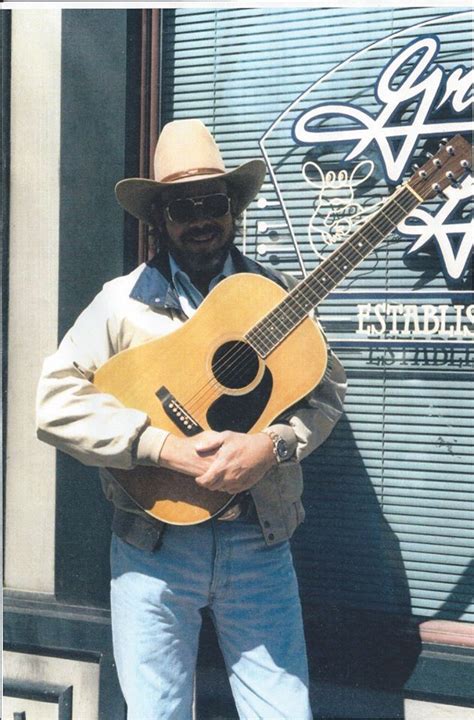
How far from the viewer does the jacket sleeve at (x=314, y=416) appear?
2.47 meters

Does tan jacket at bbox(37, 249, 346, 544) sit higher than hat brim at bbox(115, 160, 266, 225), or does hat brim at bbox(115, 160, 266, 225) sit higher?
hat brim at bbox(115, 160, 266, 225)

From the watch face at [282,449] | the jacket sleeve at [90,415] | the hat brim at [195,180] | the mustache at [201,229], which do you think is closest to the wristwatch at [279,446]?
the watch face at [282,449]

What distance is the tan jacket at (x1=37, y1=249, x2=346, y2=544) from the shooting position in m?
2.42

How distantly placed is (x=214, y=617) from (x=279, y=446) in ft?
1.77

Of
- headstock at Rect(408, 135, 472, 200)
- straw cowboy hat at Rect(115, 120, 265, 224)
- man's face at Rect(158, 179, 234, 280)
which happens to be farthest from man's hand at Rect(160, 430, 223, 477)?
headstock at Rect(408, 135, 472, 200)

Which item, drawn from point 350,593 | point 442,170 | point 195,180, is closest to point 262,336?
point 195,180

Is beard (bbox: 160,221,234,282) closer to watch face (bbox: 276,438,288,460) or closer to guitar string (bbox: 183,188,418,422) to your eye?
guitar string (bbox: 183,188,418,422)

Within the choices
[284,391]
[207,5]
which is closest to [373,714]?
[284,391]

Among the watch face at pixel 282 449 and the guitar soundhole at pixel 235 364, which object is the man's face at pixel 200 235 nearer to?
the guitar soundhole at pixel 235 364

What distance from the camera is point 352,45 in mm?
2846

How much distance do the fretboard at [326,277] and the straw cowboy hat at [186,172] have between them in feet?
1.19

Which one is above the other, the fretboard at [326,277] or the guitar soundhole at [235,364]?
the fretboard at [326,277]

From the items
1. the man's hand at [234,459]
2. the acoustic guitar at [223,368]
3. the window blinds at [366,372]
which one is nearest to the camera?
the man's hand at [234,459]

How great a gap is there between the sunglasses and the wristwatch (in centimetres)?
63
